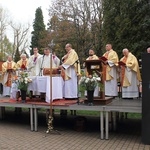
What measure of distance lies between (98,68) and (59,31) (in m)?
22.0

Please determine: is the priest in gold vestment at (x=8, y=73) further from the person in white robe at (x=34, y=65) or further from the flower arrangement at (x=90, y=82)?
the flower arrangement at (x=90, y=82)

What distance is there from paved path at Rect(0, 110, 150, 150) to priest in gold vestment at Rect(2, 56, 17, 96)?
280cm

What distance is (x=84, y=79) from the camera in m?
8.34

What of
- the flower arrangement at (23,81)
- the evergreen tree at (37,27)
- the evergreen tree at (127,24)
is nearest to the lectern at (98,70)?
the flower arrangement at (23,81)

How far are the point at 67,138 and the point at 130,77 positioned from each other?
12.3 ft

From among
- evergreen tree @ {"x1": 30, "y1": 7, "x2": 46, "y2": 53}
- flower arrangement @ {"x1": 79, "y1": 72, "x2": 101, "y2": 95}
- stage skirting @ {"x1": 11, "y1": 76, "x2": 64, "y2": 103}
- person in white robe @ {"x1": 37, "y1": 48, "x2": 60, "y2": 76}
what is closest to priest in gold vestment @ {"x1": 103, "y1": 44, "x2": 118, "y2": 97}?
person in white robe @ {"x1": 37, "y1": 48, "x2": 60, "y2": 76}

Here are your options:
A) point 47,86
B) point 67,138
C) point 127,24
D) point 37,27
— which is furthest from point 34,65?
point 37,27

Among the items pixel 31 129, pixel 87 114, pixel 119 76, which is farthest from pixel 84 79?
pixel 87 114

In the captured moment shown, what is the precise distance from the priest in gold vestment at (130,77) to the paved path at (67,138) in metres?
1.15

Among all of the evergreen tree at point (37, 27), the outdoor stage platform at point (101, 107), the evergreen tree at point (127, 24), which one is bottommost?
the outdoor stage platform at point (101, 107)

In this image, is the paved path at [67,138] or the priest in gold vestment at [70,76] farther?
the priest in gold vestment at [70,76]

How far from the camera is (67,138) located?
7855 millimetres

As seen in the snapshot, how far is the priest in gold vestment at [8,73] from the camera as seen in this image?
494 inches

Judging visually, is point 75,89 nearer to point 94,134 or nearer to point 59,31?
point 94,134
